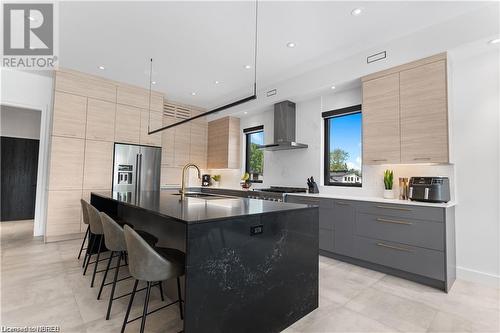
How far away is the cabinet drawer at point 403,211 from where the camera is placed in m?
2.65

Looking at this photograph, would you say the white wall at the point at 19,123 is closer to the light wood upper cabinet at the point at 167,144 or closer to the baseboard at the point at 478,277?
the light wood upper cabinet at the point at 167,144

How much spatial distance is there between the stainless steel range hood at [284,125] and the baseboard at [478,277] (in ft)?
9.01

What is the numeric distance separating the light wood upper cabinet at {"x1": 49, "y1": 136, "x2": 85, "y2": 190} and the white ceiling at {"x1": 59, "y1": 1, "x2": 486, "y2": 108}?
4.31 feet

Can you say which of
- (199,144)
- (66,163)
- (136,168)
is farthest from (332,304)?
(199,144)

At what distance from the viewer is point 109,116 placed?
4.70 m

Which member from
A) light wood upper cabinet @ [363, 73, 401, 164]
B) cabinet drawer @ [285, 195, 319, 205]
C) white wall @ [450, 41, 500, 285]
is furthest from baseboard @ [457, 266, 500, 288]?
cabinet drawer @ [285, 195, 319, 205]

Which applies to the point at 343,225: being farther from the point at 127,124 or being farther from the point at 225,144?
the point at 127,124

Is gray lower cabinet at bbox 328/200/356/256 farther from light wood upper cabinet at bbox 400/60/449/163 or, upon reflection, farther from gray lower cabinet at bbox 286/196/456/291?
light wood upper cabinet at bbox 400/60/449/163

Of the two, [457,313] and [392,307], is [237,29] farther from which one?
[457,313]

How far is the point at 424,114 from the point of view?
292cm

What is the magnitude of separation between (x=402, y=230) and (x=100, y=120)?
5149mm

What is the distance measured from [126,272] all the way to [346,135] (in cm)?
385

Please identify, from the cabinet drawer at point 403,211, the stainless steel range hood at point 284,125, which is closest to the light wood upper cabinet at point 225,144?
the stainless steel range hood at point 284,125

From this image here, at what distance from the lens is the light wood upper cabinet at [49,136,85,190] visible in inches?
162
